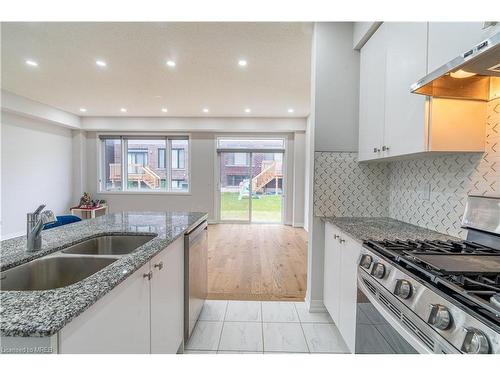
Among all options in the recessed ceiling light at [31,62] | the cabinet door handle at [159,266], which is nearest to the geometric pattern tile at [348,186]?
the cabinet door handle at [159,266]

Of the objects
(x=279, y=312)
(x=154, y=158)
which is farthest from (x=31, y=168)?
(x=279, y=312)

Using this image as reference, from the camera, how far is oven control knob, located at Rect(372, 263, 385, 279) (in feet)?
3.98

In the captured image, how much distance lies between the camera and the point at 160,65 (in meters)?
3.54

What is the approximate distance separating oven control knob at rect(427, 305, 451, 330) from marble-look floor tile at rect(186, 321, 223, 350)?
156 centimetres

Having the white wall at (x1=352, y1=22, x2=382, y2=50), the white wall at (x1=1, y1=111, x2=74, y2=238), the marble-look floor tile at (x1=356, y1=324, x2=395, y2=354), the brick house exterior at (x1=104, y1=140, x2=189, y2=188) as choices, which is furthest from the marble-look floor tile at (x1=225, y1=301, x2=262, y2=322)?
the white wall at (x1=1, y1=111, x2=74, y2=238)

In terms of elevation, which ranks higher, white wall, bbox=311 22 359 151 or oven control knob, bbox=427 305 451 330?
white wall, bbox=311 22 359 151

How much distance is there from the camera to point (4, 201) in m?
5.01

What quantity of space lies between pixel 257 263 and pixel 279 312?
4.67 feet

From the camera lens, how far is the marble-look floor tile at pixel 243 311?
232 cm

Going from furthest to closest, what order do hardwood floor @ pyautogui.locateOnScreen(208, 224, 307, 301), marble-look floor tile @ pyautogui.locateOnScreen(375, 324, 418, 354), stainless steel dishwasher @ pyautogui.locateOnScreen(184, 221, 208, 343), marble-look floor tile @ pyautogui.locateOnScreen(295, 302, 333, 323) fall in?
hardwood floor @ pyautogui.locateOnScreen(208, 224, 307, 301) → marble-look floor tile @ pyautogui.locateOnScreen(295, 302, 333, 323) → stainless steel dishwasher @ pyautogui.locateOnScreen(184, 221, 208, 343) → marble-look floor tile @ pyautogui.locateOnScreen(375, 324, 418, 354)

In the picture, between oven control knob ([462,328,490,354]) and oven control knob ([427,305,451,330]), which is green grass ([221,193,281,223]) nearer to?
oven control knob ([427,305,451,330])

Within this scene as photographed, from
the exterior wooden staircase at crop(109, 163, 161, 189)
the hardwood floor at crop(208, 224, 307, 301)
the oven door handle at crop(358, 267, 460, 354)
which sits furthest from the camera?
the exterior wooden staircase at crop(109, 163, 161, 189)

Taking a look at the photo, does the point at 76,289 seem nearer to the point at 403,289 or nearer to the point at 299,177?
the point at 403,289
